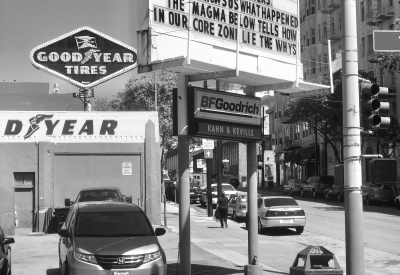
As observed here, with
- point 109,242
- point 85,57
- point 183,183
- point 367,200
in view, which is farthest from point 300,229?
point 367,200

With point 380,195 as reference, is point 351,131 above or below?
above

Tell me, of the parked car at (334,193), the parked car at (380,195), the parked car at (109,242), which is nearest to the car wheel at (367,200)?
the parked car at (380,195)

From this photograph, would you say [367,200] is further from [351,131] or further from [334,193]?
[351,131]

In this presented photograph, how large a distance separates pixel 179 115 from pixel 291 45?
10.8ft

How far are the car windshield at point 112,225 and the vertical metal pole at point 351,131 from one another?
13.7 ft

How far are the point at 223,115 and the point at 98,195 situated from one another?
10819mm

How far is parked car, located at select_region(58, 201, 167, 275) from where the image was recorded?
1112cm

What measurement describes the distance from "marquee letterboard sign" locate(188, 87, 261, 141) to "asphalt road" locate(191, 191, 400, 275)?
4.27 metres

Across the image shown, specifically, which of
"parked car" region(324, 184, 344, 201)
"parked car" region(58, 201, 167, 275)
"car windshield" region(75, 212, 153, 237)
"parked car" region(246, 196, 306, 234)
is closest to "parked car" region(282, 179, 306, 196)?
"parked car" region(324, 184, 344, 201)

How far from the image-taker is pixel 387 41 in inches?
407

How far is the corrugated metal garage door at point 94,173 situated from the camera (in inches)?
1115

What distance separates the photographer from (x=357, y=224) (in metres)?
9.77

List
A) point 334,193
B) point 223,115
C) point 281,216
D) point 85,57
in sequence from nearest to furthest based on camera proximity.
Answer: point 223,115 → point 281,216 → point 85,57 → point 334,193

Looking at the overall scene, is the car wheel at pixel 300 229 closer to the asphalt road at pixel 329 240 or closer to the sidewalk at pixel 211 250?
the asphalt road at pixel 329 240
